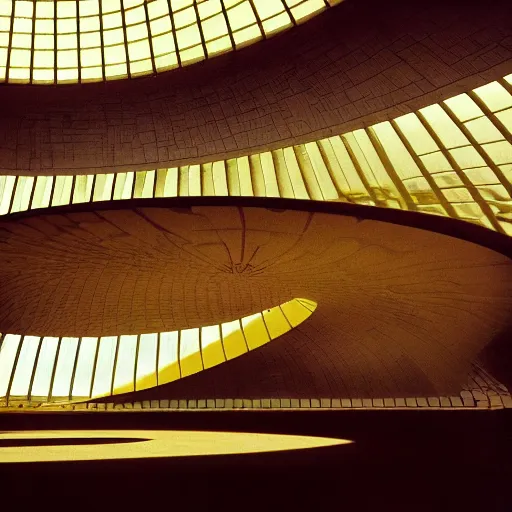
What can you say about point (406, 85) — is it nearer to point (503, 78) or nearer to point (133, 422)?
point (503, 78)

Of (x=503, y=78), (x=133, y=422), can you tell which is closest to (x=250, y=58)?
(x=503, y=78)

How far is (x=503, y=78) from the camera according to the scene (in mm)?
13180

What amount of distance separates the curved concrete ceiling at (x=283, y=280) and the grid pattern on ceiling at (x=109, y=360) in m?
2.53

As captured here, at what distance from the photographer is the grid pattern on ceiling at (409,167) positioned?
12055mm

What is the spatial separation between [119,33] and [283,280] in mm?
7420

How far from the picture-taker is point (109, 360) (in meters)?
27.3

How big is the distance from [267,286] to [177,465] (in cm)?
849

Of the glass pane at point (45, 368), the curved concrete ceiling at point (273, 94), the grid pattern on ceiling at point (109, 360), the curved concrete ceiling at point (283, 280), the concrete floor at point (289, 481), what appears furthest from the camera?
the glass pane at point (45, 368)

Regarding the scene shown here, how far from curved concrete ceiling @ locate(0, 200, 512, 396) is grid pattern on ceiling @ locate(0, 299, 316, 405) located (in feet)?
8.29

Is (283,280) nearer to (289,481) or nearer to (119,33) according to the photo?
(119,33)

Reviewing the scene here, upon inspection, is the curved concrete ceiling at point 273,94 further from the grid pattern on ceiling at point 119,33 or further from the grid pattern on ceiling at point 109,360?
the grid pattern on ceiling at point 109,360

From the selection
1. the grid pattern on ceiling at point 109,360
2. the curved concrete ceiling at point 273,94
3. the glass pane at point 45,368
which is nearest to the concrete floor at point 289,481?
the curved concrete ceiling at point 273,94

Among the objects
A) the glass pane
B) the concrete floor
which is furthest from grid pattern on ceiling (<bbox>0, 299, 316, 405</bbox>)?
the concrete floor

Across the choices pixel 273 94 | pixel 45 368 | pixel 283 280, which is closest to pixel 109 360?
pixel 45 368
